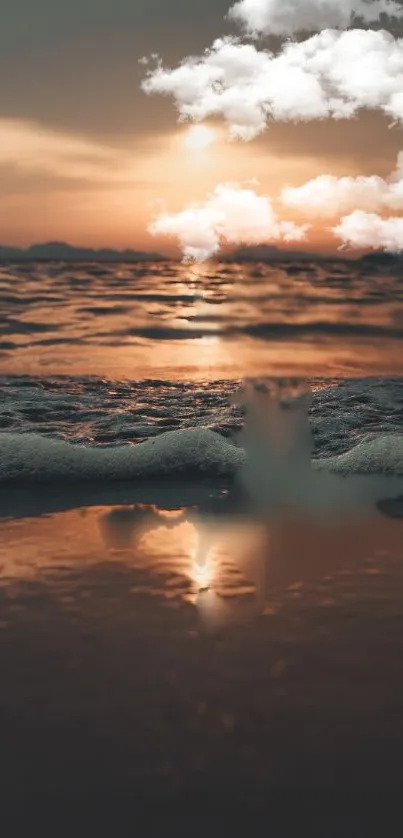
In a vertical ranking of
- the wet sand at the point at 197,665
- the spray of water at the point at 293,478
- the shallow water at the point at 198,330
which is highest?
the shallow water at the point at 198,330

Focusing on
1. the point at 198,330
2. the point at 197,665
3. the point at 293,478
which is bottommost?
the point at 197,665

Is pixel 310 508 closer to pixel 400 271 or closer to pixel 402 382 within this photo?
pixel 402 382

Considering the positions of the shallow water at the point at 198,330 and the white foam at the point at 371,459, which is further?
the shallow water at the point at 198,330

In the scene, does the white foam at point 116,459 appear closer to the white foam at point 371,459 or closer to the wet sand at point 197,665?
the white foam at point 371,459

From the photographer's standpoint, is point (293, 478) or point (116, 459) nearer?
point (293, 478)

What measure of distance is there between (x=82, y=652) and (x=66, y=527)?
56.9 inches

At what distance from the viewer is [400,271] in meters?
36.6

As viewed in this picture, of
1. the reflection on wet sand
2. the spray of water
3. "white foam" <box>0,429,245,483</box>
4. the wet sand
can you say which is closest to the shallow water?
the spray of water

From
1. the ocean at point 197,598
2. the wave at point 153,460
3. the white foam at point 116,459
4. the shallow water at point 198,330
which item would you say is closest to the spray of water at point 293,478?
the ocean at point 197,598

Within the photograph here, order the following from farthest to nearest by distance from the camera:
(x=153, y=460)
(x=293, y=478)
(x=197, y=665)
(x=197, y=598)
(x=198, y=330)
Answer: (x=198, y=330)
(x=153, y=460)
(x=293, y=478)
(x=197, y=598)
(x=197, y=665)

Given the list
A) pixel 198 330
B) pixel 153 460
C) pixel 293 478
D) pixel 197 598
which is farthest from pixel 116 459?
pixel 198 330

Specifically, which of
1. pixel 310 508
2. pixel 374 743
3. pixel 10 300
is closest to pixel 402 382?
pixel 310 508

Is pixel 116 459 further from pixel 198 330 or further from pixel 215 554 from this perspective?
pixel 198 330

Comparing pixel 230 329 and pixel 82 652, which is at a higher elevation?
pixel 230 329
